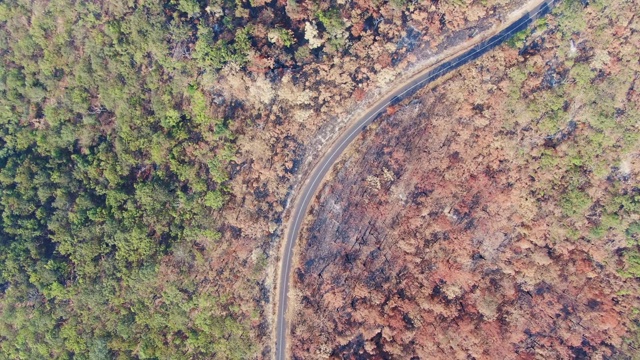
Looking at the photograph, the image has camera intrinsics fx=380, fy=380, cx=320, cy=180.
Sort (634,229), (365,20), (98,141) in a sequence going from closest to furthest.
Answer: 1. (634,229)
2. (365,20)
3. (98,141)

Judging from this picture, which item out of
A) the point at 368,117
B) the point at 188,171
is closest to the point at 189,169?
the point at 188,171

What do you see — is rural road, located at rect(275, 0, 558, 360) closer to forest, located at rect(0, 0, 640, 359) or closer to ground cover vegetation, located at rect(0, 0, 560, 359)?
forest, located at rect(0, 0, 640, 359)

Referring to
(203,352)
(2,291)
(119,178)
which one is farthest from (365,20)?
(2,291)

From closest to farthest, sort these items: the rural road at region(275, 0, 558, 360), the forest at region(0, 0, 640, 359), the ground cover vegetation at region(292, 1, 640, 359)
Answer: the ground cover vegetation at region(292, 1, 640, 359), the rural road at region(275, 0, 558, 360), the forest at region(0, 0, 640, 359)

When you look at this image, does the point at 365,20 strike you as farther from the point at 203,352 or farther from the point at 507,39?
the point at 203,352

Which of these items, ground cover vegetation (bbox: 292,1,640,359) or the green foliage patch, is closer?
ground cover vegetation (bbox: 292,1,640,359)

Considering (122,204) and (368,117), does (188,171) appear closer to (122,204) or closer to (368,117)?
(122,204)

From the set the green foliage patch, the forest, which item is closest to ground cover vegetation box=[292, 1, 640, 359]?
the forest
